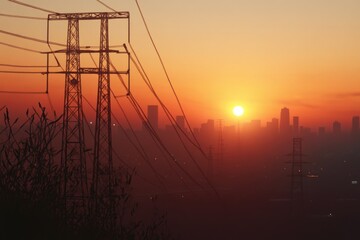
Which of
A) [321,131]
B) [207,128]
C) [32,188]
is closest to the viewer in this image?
[32,188]

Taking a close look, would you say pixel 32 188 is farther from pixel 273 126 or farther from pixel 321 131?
pixel 321 131

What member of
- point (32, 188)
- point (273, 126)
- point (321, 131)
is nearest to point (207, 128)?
point (273, 126)

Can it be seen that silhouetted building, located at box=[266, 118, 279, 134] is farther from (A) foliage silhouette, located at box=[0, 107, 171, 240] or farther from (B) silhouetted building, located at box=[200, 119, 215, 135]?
(A) foliage silhouette, located at box=[0, 107, 171, 240]

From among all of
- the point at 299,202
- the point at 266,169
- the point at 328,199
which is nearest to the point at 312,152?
the point at 266,169

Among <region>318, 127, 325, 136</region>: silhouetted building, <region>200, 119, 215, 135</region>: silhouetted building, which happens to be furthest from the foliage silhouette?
<region>318, 127, 325, 136</region>: silhouetted building

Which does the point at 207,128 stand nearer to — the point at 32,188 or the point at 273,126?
the point at 273,126

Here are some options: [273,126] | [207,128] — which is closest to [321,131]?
[273,126]

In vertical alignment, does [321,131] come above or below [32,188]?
above

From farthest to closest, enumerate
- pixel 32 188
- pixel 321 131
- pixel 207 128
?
pixel 321 131 < pixel 207 128 < pixel 32 188

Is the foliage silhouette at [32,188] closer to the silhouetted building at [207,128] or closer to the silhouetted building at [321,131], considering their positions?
the silhouetted building at [207,128]

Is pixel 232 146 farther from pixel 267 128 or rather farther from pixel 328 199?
pixel 328 199

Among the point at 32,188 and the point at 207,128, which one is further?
the point at 207,128
